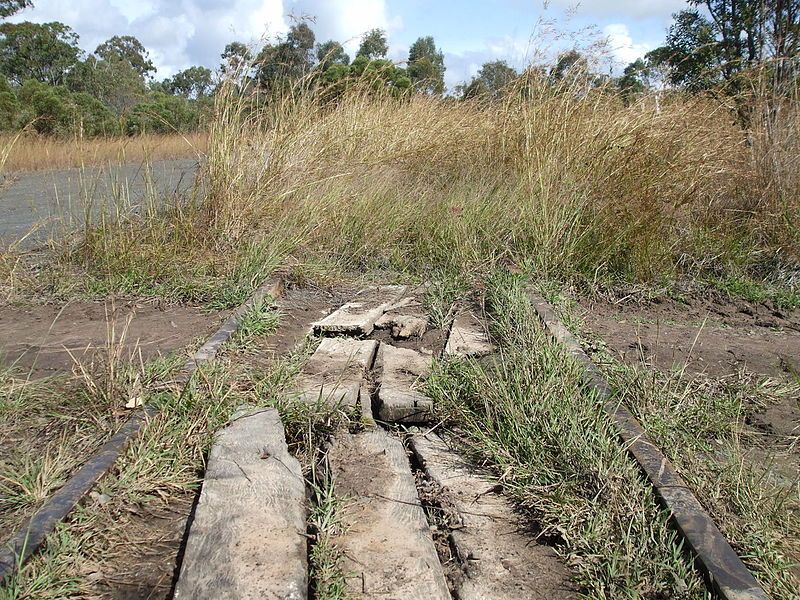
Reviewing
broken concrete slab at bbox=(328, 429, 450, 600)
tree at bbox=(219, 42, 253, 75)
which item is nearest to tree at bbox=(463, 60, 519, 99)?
tree at bbox=(219, 42, 253, 75)

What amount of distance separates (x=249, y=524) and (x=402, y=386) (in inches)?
53.0

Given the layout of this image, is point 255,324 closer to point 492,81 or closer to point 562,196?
point 562,196

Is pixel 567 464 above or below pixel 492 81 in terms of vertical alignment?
below

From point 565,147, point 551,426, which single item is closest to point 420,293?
point 565,147

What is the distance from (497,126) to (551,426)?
19.2ft

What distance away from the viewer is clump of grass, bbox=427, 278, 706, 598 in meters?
2.06

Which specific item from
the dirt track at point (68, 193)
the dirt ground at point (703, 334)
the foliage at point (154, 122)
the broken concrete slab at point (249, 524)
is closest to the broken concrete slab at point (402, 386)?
the broken concrete slab at point (249, 524)

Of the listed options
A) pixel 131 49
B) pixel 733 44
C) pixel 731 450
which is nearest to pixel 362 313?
pixel 731 450

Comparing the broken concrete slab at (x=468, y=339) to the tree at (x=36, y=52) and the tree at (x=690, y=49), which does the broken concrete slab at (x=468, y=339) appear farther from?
the tree at (x=36, y=52)

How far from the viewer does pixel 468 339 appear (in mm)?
4121

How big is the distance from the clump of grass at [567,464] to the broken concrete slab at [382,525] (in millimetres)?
386

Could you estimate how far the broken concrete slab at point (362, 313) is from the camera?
14.3ft

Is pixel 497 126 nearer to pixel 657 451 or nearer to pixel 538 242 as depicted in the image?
pixel 538 242

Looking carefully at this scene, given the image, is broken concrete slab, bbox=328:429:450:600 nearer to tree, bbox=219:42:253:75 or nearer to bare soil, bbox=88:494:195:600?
bare soil, bbox=88:494:195:600
